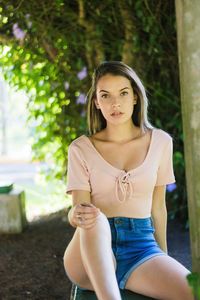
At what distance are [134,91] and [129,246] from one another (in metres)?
0.71

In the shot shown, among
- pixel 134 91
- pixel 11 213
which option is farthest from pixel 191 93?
pixel 11 213

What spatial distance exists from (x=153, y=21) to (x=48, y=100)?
1.35 m

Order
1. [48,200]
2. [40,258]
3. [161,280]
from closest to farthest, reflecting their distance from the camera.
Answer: [161,280] → [40,258] → [48,200]

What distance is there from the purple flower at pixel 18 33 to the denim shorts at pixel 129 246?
2309 mm

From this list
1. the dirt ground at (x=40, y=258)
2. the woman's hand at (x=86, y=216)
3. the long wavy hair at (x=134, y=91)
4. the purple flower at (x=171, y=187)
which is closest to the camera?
the woman's hand at (x=86, y=216)

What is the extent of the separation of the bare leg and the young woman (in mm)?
11

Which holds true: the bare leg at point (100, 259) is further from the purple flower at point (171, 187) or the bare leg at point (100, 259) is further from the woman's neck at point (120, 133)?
the purple flower at point (171, 187)

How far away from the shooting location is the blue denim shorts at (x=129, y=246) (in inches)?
94.1

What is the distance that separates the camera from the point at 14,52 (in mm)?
4578

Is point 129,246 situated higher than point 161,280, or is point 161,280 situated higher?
point 129,246

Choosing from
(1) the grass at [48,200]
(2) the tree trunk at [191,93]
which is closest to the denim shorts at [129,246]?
(2) the tree trunk at [191,93]

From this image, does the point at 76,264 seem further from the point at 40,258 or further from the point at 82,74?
the point at 82,74

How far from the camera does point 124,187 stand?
2.48 meters

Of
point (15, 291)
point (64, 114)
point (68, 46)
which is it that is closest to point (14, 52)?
point (68, 46)
